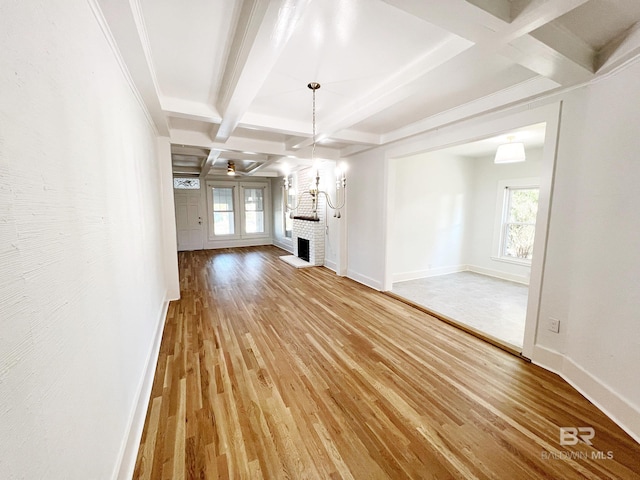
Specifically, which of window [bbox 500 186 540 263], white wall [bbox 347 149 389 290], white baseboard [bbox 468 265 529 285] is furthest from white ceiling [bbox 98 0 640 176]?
white baseboard [bbox 468 265 529 285]

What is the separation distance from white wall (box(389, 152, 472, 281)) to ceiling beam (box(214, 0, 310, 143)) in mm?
3327

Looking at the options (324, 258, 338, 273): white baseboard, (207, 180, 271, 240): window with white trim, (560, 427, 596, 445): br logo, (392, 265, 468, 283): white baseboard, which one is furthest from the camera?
(207, 180, 271, 240): window with white trim

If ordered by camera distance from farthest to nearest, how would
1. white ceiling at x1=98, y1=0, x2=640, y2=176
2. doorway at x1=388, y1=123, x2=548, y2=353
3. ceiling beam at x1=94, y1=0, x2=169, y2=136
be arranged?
doorway at x1=388, y1=123, x2=548, y2=353
white ceiling at x1=98, y1=0, x2=640, y2=176
ceiling beam at x1=94, y1=0, x2=169, y2=136

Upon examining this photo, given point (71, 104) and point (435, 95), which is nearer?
point (71, 104)

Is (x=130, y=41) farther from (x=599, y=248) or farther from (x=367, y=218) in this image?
(x=367, y=218)

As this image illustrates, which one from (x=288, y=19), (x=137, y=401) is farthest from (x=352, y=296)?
(x=288, y=19)

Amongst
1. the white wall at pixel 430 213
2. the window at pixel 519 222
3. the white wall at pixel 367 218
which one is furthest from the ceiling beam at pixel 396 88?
the window at pixel 519 222

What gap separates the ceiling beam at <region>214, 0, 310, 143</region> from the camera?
135cm

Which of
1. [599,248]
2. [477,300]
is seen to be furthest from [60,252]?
[477,300]

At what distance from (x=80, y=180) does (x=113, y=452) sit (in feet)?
4.12

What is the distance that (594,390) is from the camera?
1.89m

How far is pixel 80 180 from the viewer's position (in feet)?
3.41

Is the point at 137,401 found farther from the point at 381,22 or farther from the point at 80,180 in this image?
the point at 381,22

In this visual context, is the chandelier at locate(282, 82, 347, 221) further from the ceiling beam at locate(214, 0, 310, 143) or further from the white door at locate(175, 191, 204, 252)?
the white door at locate(175, 191, 204, 252)
